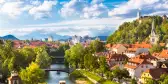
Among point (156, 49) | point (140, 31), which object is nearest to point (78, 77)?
point (156, 49)

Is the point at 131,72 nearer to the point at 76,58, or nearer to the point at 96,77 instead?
the point at 96,77

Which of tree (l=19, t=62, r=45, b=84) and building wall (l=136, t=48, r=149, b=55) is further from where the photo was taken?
building wall (l=136, t=48, r=149, b=55)

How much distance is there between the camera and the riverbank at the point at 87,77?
44.5 m

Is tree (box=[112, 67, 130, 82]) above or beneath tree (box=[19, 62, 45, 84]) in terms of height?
beneath

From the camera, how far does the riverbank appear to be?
4447 centimetres

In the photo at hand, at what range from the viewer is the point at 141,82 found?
4178 centimetres

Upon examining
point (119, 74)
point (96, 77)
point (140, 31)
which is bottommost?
point (96, 77)

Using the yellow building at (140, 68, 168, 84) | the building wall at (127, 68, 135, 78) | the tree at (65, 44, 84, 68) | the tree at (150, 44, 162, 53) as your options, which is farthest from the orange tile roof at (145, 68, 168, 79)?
the tree at (150, 44, 162, 53)

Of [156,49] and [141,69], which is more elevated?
[156,49]

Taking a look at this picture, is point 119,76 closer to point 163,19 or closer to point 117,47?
point 117,47

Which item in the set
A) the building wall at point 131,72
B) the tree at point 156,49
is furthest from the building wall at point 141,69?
the tree at point 156,49

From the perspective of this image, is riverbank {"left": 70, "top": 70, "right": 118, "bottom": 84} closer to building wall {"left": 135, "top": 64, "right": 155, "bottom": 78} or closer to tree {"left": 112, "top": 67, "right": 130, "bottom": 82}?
tree {"left": 112, "top": 67, "right": 130, "bottom": 82}

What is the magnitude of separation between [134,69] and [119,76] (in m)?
4.19

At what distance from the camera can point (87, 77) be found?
50188 mm
